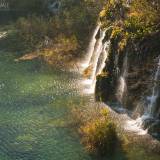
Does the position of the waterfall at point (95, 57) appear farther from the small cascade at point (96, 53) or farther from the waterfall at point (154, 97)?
the waterfall at point (154, 97)

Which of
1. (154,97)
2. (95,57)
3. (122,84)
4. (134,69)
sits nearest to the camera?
(154,97)

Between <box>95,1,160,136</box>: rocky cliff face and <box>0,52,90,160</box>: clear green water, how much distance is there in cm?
217

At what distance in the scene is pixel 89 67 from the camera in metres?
32.2

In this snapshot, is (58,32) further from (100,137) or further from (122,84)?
(100,137)

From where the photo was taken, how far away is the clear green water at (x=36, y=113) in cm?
2120

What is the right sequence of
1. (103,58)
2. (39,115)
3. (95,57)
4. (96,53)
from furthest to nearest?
(96,53) → (95,57) → (103,58) → (39,115)

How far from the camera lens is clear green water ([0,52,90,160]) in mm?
21203

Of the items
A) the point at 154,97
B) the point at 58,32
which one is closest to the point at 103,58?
the point at 154,97

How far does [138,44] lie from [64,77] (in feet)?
26.5

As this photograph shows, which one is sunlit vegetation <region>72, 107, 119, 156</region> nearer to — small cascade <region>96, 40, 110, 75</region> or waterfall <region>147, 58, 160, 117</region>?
waterfall <region>147, 58, 160, 117</region>

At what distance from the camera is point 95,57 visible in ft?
107

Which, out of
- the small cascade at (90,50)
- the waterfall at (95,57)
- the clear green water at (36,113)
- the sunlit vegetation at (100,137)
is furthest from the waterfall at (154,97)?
the small cascade at (90,50)

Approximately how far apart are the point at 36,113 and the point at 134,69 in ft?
19.3

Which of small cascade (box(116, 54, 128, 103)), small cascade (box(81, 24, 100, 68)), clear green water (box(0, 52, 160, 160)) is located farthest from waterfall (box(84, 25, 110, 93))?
small cascade (box(116, 54, 128, 103))
